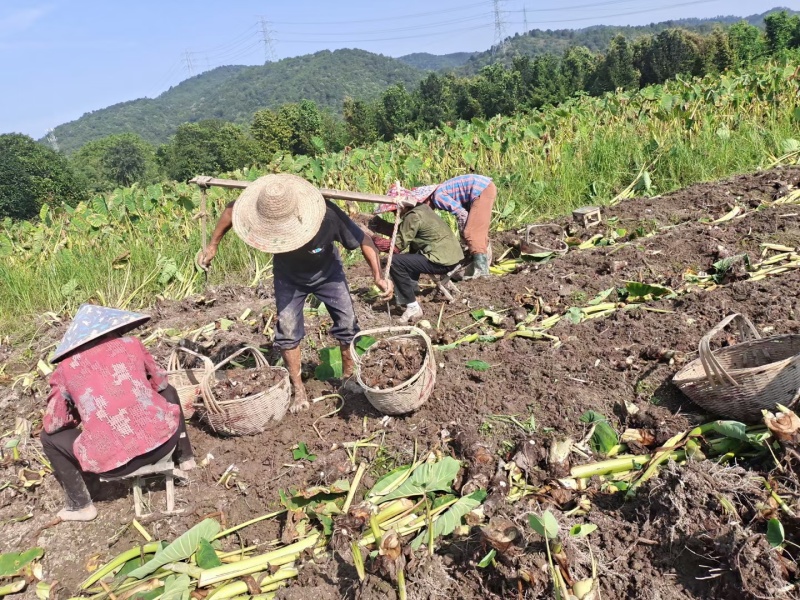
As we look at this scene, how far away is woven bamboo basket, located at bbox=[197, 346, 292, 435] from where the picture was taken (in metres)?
3.50

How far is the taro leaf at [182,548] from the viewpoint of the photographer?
272 centimetres

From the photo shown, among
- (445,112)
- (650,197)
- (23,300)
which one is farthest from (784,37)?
(23,300)

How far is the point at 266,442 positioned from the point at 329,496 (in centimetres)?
73

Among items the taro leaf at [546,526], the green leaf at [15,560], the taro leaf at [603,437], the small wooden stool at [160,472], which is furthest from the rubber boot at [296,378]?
the taro leaf at [546,526]

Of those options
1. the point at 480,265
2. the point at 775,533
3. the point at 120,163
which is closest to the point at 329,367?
the point at 480,265

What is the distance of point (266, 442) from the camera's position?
143 inches

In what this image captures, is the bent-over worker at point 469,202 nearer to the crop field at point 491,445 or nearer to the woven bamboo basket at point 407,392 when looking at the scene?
the crop field at point 491,445

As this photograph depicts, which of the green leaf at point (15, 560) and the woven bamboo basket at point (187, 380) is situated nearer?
the green leaf at point (15, 560)

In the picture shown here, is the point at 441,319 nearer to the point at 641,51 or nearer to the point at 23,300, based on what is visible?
the point at 23,300

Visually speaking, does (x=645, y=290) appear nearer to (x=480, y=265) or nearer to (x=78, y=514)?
(x=480, y=265)

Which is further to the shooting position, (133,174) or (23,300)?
(133,174)

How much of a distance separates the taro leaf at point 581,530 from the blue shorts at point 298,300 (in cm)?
211

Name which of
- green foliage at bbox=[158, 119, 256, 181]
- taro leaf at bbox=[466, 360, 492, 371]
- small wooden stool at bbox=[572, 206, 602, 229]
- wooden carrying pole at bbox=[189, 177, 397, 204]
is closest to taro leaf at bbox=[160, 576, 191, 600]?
taro leaf at bbox=[466, 360, 492, 371]

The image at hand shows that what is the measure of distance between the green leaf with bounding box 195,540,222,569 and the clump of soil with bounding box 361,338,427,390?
125cm
